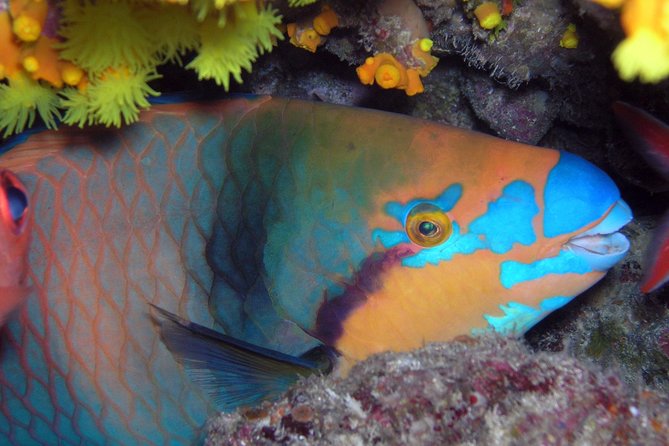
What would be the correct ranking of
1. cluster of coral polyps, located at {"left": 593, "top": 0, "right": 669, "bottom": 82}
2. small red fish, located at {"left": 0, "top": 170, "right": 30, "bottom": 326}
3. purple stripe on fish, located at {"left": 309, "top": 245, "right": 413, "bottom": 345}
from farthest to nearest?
purple stripe on fish, located at {"left": 309, "top": 245, "right": 413, "bottom": 345} < small red fish, located at {"left": 0, "top": 170, "right": 30, "bottom": 326} < cluster of coral polyps, located at {"left": 593, "top": 0, "right": 669, "bottom": 82}

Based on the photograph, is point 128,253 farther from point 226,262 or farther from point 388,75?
point 388,75

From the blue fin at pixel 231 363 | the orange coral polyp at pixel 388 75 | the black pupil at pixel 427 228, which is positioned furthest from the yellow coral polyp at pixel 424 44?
the blue fin at pixel 231 363

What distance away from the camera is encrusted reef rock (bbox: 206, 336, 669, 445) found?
51.9 inches

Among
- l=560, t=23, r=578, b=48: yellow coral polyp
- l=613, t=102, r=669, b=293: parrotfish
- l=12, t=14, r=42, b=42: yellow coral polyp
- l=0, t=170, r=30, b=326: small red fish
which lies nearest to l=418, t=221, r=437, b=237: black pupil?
l=613, t=102, r=669, b=293: parrotfish

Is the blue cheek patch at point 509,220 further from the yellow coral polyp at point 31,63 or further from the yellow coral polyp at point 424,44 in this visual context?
the yellow coral polyp at point 31,63

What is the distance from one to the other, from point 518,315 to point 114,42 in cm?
180

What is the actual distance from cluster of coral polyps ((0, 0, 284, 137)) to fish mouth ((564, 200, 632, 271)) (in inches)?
51.9

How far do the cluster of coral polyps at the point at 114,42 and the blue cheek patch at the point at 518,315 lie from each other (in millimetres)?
1325

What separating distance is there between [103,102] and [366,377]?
4.49 ft

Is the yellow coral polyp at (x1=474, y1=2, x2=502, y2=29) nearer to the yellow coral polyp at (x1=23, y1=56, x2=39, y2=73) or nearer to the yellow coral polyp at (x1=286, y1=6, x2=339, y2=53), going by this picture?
the yellow coral polyp at (x1=286, y1=6, x2=339, y2=53)

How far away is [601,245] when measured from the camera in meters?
1.93

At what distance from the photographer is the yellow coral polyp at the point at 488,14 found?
8.11 feet

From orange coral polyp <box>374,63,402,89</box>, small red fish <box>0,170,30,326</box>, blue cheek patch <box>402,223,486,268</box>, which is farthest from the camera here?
orange coral polyp <box>374,63,402,89</box>

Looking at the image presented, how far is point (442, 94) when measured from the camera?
11.8 ft
